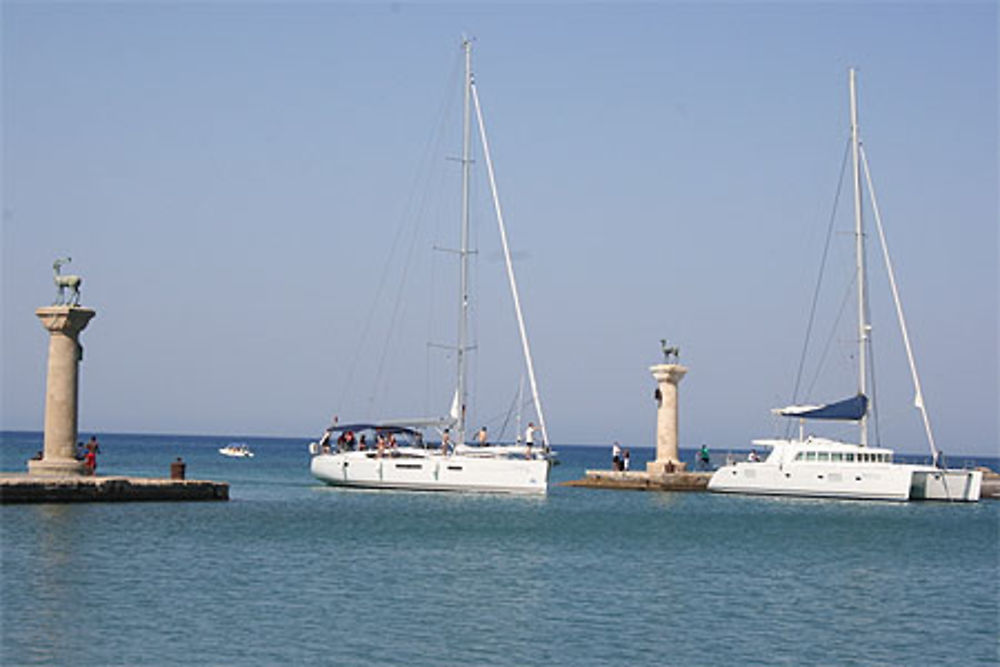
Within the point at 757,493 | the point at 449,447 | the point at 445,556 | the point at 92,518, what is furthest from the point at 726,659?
the point at 757,493

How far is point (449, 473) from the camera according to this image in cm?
5894

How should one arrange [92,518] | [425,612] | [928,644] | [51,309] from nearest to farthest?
[928,644] → [425,612] → [92,518] → [51,309]

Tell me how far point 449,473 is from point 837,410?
16.4 meters

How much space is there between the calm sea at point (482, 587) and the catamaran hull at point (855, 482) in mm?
7326

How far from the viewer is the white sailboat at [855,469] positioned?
60.7 meters

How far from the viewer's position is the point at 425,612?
92.4ft

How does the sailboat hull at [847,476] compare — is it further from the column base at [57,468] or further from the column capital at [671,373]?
the column base at [57,468]

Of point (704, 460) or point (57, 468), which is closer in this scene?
point (57, 468)

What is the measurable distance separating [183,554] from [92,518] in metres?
7.91

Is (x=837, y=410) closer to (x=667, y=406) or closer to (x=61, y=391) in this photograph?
(x=667, y=406)

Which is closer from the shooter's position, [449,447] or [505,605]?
[505,605]

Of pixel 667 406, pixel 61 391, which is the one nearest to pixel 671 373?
pixel 667 406

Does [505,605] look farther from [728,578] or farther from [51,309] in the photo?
[51,309]

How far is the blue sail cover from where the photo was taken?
62.3m
